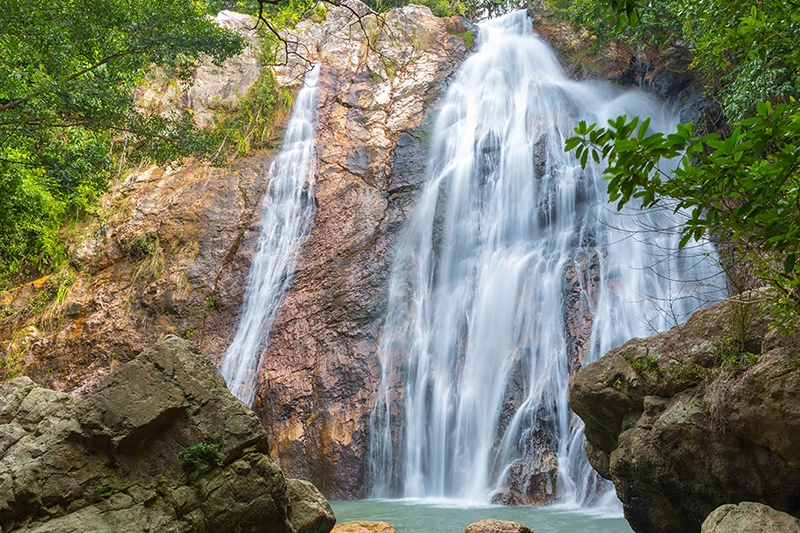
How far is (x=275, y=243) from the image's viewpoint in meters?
14.8

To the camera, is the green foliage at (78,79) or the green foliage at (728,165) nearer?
the green foliage at (728,165)

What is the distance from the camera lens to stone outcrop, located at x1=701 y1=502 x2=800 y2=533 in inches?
157

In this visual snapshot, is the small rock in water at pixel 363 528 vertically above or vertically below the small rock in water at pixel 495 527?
below

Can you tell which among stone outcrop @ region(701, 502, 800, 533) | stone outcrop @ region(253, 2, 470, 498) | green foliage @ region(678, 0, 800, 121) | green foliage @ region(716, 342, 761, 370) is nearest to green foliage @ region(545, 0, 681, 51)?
green foliage @ region(678, 0, 800, 121)

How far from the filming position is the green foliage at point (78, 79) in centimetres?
848

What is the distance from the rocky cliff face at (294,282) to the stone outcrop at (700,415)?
572 centimetres

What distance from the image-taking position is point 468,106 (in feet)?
54.7

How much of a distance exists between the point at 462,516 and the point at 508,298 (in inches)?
195

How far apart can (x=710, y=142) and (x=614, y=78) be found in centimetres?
1574

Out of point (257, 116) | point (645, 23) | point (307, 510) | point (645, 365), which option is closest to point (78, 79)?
point (307, 510)

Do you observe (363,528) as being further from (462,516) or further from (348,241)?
(348,241)

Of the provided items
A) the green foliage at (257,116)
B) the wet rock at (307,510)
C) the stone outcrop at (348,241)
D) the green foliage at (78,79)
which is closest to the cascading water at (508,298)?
the stone outcrop at (348,241)

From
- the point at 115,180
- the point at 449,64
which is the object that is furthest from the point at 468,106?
the point at 115,180

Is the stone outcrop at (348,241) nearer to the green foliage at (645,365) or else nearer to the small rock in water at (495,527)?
the small rock in water at (495,527)
